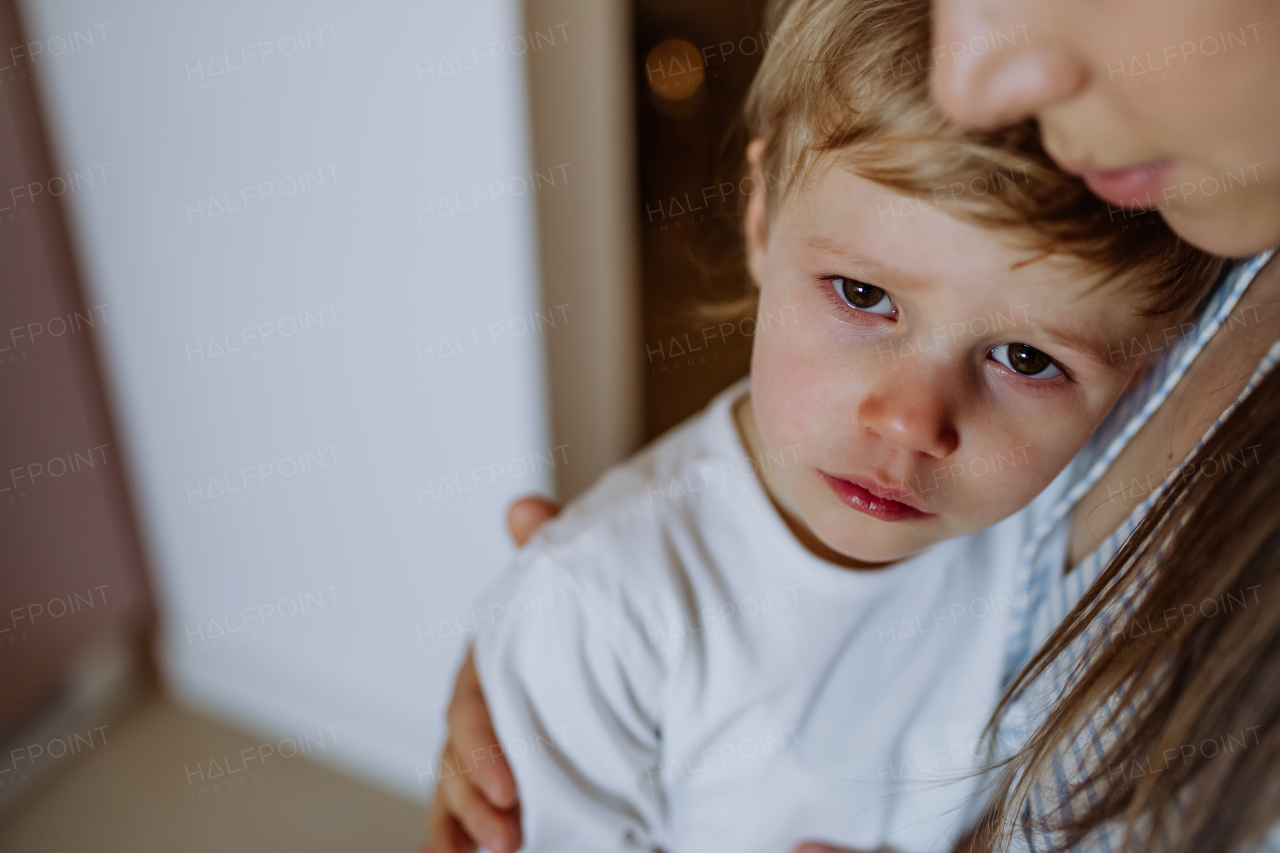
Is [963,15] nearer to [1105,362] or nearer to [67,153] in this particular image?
[1105,362]

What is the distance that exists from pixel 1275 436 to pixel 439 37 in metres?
0.73

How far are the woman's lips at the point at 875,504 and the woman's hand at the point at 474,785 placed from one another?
300 millimetres

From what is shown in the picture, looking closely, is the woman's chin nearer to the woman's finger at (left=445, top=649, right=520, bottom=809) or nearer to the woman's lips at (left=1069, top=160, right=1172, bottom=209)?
the woman's lips at (left=1069, top=160, right=1172, bottom=209)

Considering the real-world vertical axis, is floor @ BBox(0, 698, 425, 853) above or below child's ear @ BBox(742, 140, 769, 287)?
below

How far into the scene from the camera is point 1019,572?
24.3 inches

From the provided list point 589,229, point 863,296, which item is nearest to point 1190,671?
point 863,296

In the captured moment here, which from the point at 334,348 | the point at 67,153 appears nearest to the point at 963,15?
the point at 334,348

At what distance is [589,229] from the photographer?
3.22 feet

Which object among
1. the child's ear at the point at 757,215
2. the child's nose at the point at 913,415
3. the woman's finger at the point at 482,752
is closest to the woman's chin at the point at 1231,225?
the child's nose at the point at 913,415

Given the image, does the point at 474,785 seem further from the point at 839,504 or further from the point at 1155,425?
the point at 1155,425

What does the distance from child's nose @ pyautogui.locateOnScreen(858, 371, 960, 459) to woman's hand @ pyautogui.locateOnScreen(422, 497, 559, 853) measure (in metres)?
0.35

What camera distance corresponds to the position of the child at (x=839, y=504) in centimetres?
41

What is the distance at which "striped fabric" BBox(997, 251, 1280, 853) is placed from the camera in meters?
0.46

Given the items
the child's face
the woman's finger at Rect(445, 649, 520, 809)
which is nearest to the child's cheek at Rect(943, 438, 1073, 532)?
the child's face
